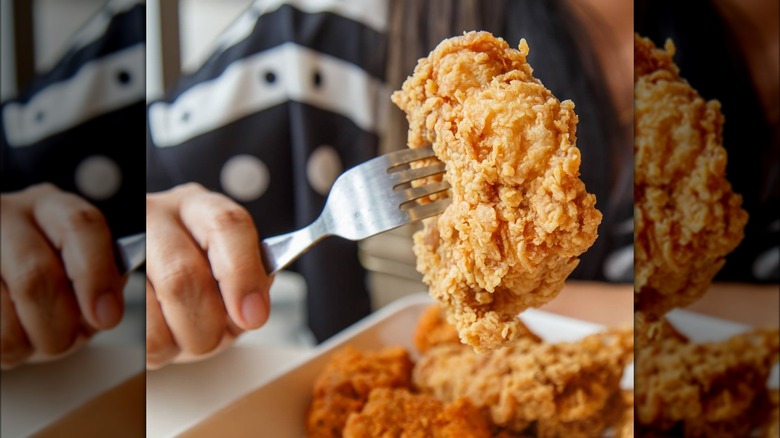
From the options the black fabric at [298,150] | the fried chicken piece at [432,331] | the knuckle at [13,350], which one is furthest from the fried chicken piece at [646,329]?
the knuckle at [13,350]

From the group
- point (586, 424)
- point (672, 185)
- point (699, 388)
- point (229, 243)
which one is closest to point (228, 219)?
point (229, 243)

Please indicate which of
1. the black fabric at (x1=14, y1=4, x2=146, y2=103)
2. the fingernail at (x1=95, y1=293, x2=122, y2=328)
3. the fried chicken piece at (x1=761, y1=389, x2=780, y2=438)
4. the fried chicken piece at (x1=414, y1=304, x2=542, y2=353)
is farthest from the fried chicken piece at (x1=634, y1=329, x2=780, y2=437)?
the black fabric at (x1=14, y1=4, x2=146, y2=103)

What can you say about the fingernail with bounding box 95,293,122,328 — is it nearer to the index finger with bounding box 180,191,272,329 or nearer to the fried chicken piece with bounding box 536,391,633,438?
the index finger with bounding box 180,191,272,329

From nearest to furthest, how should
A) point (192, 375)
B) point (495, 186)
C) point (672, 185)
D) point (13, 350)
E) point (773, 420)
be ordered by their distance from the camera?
point (495, 186), point (192, 375), point (13, 350), point (672, 185), point (773, 420)

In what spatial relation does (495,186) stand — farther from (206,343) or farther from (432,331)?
(206,343)

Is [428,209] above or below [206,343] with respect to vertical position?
above

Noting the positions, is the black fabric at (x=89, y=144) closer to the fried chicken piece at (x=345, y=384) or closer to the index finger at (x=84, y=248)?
the index finger at (x=84, y=248)
